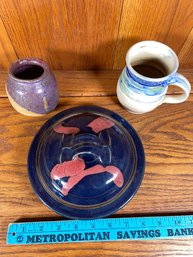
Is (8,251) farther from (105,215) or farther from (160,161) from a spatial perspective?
(160,161)

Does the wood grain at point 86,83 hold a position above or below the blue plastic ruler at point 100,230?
above

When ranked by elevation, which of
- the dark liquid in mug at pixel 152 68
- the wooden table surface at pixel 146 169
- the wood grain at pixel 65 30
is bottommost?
the wooden table surface at pixel 146 169

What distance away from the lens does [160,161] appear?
1.72ft

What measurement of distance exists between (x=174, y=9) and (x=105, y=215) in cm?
42

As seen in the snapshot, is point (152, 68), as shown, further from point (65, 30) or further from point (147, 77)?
point (65, 30)

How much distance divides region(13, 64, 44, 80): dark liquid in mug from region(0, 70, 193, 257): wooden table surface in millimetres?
101

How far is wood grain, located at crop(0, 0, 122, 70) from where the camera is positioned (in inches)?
18.0

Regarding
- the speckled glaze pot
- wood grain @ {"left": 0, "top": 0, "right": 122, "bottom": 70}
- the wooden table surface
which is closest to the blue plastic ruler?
the wooden table surface

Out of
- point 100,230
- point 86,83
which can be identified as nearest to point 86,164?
point 100,230

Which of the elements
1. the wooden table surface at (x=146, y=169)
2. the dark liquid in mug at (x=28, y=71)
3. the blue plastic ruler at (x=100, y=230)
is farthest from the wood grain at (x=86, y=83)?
the blue plastic ruler at (x=100, y=230)

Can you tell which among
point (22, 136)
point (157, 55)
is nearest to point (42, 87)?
point (22, 136)

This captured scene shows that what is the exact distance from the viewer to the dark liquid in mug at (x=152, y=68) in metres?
0.52

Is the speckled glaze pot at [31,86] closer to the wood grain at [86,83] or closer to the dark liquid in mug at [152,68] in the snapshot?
the wood grain at [86,83]

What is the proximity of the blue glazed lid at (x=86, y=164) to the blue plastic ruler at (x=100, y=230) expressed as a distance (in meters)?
0.04
